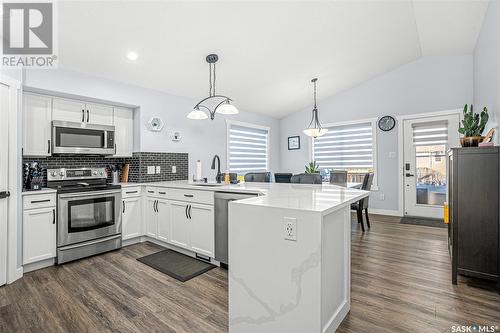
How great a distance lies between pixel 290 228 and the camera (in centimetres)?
145

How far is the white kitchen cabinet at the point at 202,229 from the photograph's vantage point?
9.20 feet

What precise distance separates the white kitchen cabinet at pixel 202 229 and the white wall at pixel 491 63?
3258mm

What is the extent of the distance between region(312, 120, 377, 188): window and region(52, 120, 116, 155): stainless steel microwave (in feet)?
13.8

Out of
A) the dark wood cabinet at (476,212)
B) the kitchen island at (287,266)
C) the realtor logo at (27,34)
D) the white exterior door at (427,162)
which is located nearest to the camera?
the kitchen island at (287,266)

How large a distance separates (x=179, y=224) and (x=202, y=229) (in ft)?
1.44

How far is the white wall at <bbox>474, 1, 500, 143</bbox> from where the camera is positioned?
2.71 metres

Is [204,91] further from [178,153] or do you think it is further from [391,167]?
[391,167]

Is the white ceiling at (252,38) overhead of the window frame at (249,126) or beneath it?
overhead

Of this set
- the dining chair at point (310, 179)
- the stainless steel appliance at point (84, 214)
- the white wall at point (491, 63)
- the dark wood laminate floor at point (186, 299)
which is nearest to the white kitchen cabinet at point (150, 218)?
the stainless steel appliance at point (84, 214)

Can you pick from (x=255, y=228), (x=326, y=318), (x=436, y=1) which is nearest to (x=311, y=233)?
(x=255, y=228)

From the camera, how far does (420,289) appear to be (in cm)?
224

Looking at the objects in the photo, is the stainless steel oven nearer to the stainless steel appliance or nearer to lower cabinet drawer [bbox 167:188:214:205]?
the stainless steel appliance

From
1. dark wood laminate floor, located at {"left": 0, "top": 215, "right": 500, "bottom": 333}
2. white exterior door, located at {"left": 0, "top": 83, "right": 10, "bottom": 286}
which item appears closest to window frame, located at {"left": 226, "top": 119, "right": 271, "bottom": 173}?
dark wood laminate floor, located at {"left": 0, "top": 215, "right": 500, "bottom": 333}

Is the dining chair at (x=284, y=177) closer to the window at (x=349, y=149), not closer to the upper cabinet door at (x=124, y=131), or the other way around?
the window at (x=349, y=149)
